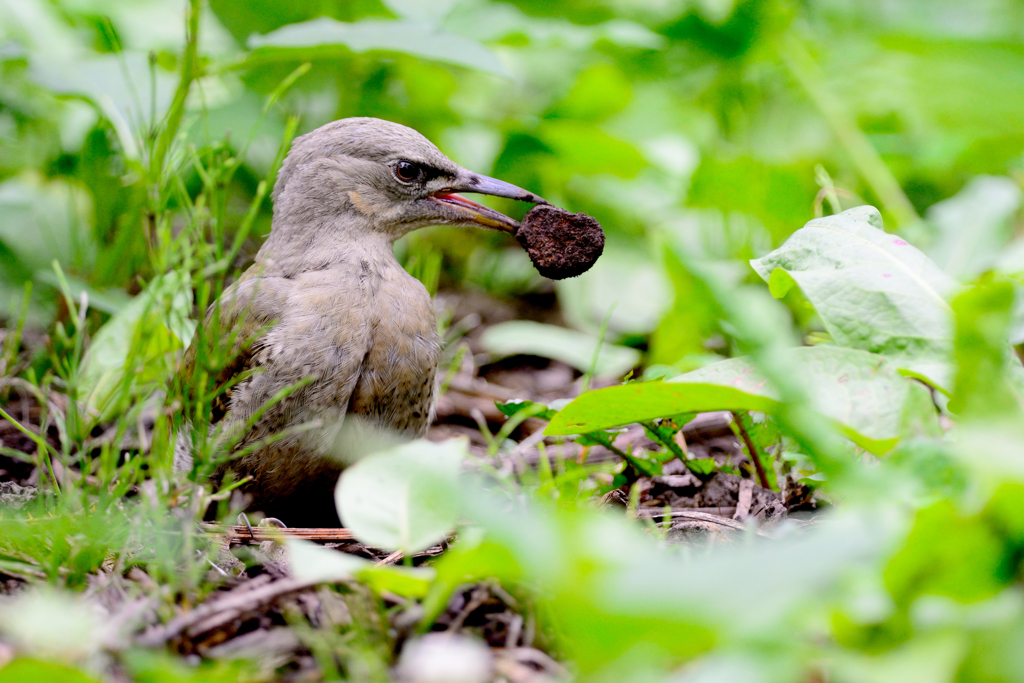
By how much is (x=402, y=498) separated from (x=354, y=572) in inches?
8.0

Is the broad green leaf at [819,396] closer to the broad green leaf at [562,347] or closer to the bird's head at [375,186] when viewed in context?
the bird's head at [375,186]

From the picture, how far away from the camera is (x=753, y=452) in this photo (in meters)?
2.54

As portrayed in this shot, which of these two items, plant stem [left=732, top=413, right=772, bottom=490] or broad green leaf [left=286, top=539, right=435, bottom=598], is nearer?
broad green leaf [left=286, top=539, right=435, bottom=598]

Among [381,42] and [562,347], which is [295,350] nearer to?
[381,42]

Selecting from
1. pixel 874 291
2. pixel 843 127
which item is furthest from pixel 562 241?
pixel 843 127

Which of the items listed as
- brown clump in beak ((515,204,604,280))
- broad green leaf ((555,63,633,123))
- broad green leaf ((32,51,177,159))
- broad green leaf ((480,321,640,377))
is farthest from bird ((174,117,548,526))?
broad green leaf ((555,63,633,123))

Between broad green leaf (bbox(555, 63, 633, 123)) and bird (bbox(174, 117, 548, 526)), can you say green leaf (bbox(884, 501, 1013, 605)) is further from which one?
broad green leaf (bbox(555, 63, 633, 123))

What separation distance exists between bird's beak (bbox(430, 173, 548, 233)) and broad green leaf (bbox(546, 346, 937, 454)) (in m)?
1.19

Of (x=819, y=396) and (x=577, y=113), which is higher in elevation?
(x=577, y=113)

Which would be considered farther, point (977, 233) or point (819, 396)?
point (977, 233)

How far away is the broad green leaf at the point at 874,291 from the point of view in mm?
2223

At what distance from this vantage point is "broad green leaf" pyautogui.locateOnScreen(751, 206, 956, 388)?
2223 mm

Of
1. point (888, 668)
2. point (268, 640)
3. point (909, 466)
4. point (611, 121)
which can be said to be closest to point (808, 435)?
point (909, 466)

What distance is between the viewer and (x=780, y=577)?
1.19 metres
